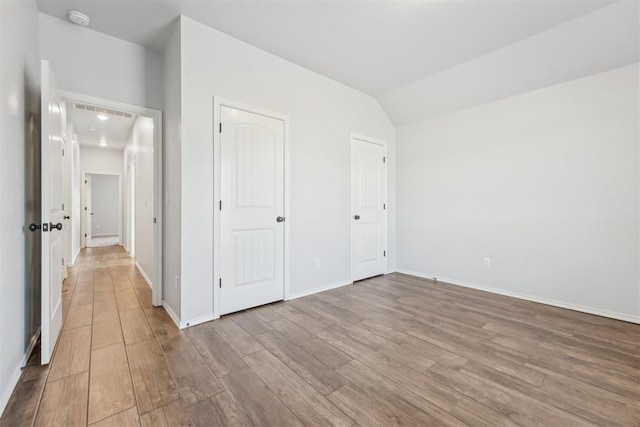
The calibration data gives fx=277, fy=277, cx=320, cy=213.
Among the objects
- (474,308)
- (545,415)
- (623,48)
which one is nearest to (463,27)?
(623,48)

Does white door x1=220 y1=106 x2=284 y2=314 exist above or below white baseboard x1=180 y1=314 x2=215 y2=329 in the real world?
above

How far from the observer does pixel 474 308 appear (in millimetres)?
2912

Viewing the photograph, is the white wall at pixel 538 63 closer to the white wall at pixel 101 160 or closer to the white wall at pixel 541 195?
the white wall at pixel 541 195

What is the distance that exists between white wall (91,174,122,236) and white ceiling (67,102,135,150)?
126 inches

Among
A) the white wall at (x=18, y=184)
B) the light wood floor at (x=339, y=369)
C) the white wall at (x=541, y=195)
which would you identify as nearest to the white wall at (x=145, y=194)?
the light wood floor at (x=339, y=369)

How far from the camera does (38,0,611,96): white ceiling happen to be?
225cm

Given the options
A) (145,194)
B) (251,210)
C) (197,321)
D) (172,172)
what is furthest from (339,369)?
(145,194)

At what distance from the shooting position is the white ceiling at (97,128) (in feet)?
15.6

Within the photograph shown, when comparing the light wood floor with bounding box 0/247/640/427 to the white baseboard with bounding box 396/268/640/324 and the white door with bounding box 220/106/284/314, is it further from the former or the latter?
the white door with bounding box 220/106/284/314

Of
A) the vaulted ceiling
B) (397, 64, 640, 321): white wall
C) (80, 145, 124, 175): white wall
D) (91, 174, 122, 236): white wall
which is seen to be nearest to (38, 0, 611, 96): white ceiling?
the vaulted ceiling

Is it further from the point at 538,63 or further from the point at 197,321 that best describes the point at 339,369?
the point at 538,63

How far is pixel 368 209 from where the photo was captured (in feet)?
13.4

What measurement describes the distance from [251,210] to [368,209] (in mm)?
1886

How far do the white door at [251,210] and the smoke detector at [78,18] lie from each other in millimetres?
1295
